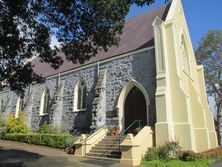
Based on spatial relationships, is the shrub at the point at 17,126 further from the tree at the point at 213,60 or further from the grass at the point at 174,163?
the tree at the point at 213,60

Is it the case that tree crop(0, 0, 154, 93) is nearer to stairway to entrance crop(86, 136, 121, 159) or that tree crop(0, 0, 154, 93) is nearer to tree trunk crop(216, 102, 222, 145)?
stairway to entrance crop(86, 136, 121, 159)

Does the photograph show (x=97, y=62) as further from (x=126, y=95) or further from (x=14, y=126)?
(x=14, y=126)

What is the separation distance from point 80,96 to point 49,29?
12116mm

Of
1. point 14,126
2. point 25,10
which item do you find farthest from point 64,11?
point 14,126

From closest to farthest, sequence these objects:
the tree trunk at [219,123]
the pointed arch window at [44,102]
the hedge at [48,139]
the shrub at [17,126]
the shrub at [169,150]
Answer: the shrub at [169,150] → the hedge at [48,139] → the shrub at [17,126] → the pointed arch window at [44,102] → the tree trunk at [219,123]

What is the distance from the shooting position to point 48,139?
17.4m

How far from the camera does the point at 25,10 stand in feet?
27.0

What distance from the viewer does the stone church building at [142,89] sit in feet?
47.1

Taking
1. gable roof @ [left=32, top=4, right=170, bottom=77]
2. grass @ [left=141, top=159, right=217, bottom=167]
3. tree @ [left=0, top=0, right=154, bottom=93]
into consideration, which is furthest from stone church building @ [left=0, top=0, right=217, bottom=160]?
tree @ [left=0, top=0, right=154, bottom=93]

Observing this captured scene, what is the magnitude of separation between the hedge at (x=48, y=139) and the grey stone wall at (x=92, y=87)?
270 cm

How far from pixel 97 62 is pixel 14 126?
33.9 feet

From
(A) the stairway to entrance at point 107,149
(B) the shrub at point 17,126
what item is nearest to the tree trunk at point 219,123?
(A) the stairway to entrance at point 107,149

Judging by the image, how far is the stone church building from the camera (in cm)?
1434

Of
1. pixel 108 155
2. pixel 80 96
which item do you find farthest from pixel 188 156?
pixel 80 96
